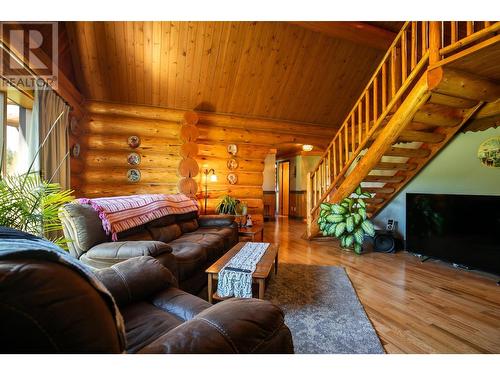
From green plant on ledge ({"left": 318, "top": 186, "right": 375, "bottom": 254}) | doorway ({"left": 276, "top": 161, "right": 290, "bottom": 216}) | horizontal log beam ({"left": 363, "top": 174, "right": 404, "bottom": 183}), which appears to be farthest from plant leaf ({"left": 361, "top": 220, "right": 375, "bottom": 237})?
doorway ({"left": 276, "top": 161, "right": 290, "bottom": 216})

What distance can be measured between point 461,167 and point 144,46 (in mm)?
5112

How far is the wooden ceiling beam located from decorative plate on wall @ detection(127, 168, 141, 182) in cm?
386

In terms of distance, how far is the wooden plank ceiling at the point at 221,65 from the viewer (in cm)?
396

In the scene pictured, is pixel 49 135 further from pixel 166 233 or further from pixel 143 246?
pixel 143 246

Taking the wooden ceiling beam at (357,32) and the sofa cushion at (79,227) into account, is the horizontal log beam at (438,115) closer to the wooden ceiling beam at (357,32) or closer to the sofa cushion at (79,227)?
the wooden ceiling beam at (357,32)

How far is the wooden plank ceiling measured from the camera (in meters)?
3.96

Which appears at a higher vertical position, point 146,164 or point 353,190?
point 146,164

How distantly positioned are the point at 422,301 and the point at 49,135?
176 inches

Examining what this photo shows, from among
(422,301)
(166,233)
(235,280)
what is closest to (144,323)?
(235,280)

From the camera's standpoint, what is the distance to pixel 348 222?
12.7 ft

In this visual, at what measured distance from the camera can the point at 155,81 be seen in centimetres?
458

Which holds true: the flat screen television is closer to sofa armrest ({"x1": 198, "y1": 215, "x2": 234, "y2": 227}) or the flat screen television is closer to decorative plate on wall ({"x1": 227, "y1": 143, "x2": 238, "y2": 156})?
sofa armrest ({"x1": 198, "y1": 215, "x2": 234, "y2": 227})
